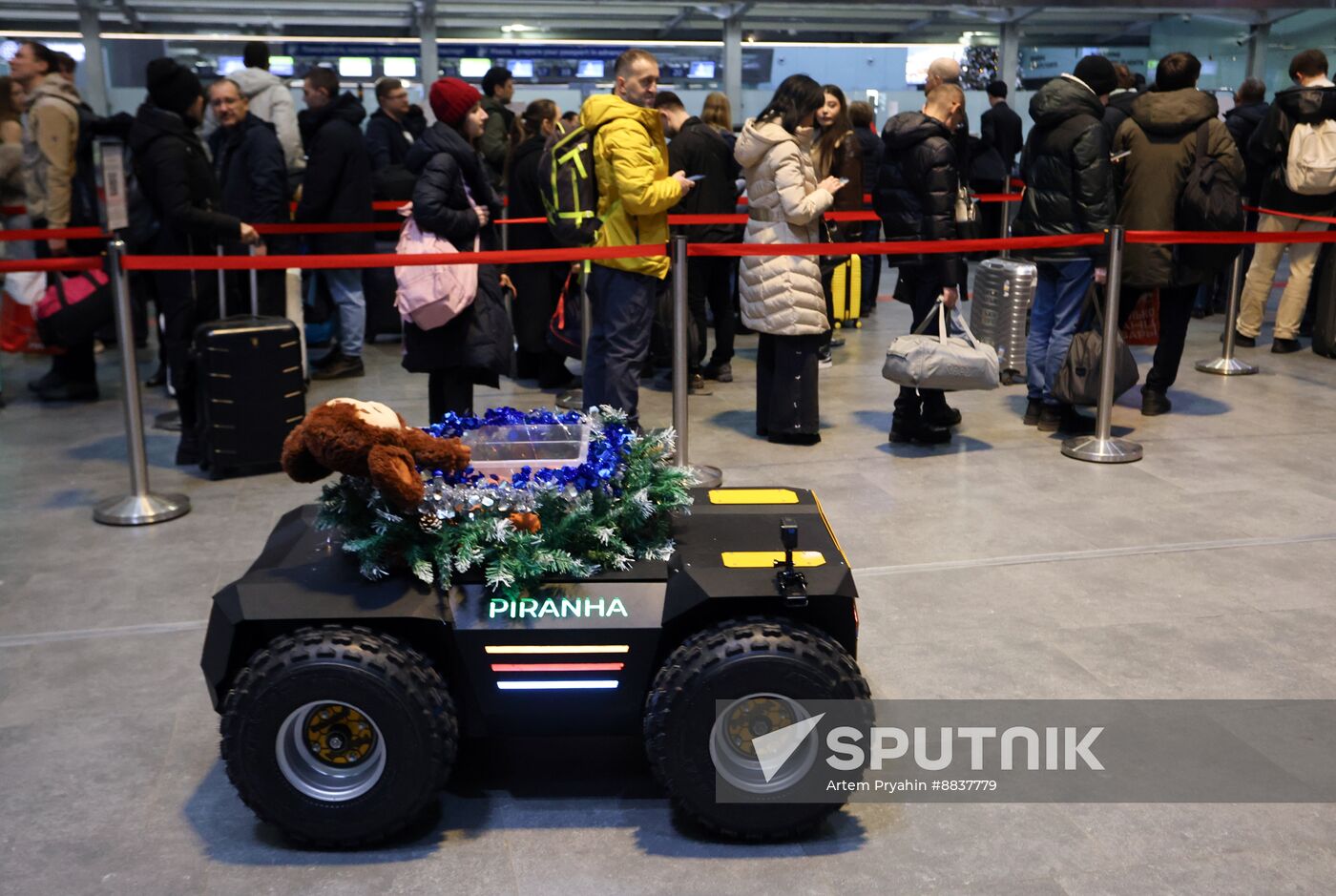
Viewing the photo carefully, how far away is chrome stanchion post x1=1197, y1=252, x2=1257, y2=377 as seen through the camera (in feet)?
25.9

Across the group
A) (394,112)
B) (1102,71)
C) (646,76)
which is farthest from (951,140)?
(394,112)

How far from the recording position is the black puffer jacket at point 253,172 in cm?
757

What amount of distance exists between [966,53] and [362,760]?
1536cm

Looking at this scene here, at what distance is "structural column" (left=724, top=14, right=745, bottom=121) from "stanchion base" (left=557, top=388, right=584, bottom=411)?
339 inches

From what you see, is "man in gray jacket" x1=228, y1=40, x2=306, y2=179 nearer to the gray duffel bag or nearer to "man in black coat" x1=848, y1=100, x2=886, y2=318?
"man in black coat" x1=848, y1=100, x2=886, y2=318

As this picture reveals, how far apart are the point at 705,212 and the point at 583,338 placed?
1613 millimetres

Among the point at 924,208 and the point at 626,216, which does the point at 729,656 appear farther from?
the point at 924,208

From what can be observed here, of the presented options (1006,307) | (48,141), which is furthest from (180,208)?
(1006,307)

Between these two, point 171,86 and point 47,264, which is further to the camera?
point 171,86

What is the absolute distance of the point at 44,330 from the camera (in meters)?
7.11

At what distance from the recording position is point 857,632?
11.2 ft

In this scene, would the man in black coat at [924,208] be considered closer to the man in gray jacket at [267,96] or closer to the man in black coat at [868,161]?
the man in black coat at [868,161]

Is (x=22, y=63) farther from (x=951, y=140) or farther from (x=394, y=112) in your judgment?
(x=951, y=140)

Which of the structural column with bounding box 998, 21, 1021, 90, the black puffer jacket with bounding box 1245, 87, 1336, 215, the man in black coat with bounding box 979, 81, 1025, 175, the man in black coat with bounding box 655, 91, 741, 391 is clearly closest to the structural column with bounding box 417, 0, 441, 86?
the man in black coat with bounding box 979, 81, 1025, 175
